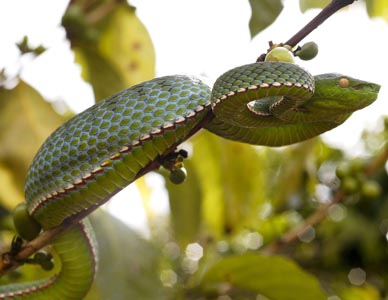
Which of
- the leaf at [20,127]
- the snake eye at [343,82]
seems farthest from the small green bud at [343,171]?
the snake eye at [343,82]

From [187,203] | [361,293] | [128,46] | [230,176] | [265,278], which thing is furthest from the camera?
[361,293]

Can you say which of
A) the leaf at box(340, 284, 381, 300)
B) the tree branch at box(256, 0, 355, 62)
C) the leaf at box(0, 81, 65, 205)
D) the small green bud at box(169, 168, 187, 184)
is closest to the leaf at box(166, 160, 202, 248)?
the leaf at box(0, 81, 65, 205)

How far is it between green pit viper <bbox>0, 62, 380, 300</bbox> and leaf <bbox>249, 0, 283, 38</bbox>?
9.6 inches

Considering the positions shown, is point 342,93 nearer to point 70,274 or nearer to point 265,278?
point 70,274

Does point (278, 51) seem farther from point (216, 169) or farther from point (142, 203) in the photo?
point (216, 169)

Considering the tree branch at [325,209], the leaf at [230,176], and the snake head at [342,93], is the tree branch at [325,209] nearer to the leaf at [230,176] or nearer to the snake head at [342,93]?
the leaf at [230,176]

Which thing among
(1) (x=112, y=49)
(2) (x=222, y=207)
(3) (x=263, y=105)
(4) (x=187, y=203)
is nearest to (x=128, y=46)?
(1) (x=112, y=49)

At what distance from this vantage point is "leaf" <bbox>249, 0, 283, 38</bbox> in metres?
1.61

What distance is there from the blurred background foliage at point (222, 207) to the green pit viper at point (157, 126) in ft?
1.04

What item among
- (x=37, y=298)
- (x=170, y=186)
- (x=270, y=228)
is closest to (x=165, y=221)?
(x=270, y=228)

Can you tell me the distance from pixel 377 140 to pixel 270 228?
2.97ft

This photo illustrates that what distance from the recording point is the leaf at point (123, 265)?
6.97ft

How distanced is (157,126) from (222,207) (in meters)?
1.57

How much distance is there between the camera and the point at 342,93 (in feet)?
4.16
